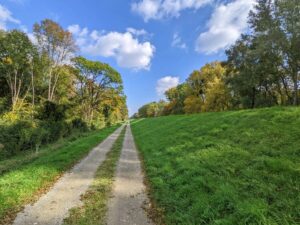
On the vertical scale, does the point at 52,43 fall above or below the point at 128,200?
above

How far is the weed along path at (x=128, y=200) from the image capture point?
16.9ft

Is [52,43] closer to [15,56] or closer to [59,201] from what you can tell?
[15,56]

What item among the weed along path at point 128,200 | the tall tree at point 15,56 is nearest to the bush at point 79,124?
the tall tree at point 15,56

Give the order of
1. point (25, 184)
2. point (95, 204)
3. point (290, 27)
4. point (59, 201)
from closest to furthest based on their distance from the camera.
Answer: point (95, 204) < point (59, 201) < point (25, 184) < point (290, 27)

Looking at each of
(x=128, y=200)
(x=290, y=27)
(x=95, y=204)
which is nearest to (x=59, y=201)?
(x=95, y=204)

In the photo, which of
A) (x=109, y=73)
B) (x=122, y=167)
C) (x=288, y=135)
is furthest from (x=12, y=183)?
(x=109, y=73)

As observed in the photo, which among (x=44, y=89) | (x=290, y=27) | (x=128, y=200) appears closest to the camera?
(x=128, y=200)

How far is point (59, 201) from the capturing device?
606cm

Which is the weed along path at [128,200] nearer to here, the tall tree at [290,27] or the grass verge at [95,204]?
the grass verge at [95,204]

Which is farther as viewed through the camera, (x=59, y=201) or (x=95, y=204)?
(x=59, y=201)

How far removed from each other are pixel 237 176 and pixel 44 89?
116 ft

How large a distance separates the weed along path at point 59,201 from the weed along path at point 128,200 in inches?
36.4

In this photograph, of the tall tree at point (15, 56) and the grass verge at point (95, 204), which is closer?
the grass verge at point (95, 204)

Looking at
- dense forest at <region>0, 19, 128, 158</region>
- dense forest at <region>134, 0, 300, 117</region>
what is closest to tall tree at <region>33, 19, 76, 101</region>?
dense forest at <region>0, 19, 128, 158</region>
